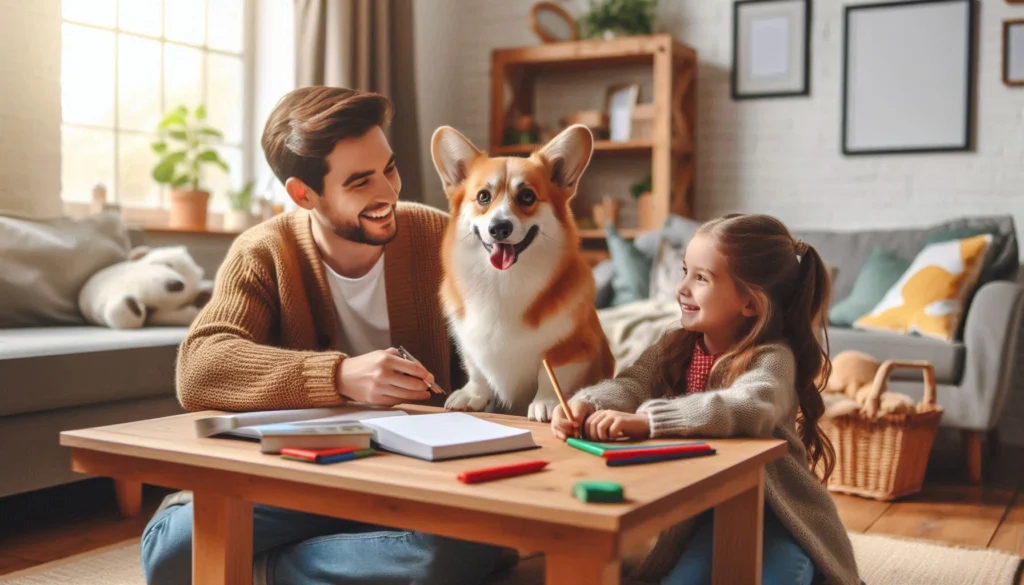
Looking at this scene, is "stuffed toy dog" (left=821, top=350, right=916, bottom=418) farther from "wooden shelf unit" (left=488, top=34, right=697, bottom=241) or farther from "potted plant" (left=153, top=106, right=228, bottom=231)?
"potted plant" (left=153, top=106, right=228, bottom=231)

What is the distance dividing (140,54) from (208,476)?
10.2ft

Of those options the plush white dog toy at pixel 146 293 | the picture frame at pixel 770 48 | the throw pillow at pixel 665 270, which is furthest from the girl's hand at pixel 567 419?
the picture frame at pixel 770 48

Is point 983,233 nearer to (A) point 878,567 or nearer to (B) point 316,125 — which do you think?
(A) point 878,567

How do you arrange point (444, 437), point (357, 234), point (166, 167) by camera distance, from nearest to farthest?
point (444, 437), point (357, 234), point (166, 167)

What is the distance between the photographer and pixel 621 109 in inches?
181

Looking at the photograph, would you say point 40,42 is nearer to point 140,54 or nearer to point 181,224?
point 140,54

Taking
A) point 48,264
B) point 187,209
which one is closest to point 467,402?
point 48,264

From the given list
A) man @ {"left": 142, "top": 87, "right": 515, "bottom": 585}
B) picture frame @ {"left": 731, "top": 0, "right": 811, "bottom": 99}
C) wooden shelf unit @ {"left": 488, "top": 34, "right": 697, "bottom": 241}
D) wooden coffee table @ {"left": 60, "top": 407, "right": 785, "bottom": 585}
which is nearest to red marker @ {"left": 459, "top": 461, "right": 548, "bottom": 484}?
wooden coffee table @ {"left": 60, "top": 407, "right": 785, "bottom": 585}

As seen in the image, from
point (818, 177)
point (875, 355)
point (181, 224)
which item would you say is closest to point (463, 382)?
point (875, 355)

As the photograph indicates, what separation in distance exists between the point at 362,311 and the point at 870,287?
236 cm

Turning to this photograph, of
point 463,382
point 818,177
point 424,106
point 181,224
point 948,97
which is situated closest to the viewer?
point 463,382

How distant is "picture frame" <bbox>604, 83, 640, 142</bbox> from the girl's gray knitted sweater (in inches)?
122

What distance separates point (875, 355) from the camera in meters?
3.27

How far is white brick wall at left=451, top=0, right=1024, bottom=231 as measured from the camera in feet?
13.1
